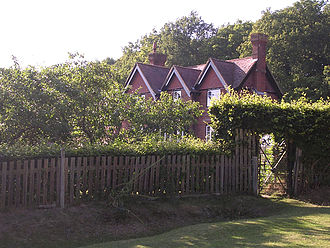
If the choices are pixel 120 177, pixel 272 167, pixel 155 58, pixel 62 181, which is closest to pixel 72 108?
pixel 120 177

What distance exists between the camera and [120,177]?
1122 cm

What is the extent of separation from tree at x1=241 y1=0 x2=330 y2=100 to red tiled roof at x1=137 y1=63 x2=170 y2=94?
12755mm

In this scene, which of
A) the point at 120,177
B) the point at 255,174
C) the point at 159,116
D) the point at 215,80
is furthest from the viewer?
the point at 215,80

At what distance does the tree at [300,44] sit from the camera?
42062 millimetres

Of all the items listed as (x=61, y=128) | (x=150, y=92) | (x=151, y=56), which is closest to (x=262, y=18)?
(x=151, y=56)

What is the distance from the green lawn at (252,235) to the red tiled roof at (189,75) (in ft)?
81.1

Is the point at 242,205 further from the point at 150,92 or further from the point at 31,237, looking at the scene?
the point at 150,92

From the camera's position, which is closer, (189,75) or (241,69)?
(241,69)

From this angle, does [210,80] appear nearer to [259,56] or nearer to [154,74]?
[259,56]

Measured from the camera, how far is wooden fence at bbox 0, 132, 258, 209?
9.66 metres

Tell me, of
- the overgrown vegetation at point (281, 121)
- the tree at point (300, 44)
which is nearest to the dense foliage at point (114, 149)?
the overgrown vegetation at point (281, 121)

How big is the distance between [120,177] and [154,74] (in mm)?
28031

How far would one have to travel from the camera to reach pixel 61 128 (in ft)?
46.5

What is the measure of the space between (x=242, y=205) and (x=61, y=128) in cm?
678
